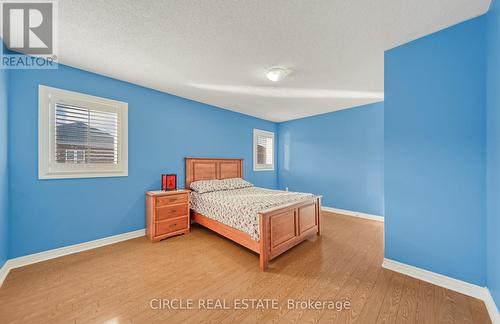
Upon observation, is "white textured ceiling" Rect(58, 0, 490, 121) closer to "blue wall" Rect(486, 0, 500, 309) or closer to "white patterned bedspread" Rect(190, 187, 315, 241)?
"blue wall" Rect(486, 0, 500, 309)

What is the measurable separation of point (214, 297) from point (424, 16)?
3.23 metres

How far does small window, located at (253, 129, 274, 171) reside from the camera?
5.33 m

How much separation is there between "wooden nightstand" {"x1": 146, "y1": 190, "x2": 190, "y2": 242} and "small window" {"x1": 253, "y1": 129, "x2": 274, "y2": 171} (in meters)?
2.52

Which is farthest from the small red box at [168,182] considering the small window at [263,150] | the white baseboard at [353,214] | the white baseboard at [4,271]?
the white baseboard at [353,214]

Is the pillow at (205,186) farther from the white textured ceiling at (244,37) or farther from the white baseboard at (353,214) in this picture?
the white baseboard at (353,214)

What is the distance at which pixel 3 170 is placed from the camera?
79.4 inches

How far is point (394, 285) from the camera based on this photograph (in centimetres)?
187

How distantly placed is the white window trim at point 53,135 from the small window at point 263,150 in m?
3.26

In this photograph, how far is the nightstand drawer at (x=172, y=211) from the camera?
9.71 ft

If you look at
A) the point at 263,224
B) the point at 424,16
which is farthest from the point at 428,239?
the point at 424,16

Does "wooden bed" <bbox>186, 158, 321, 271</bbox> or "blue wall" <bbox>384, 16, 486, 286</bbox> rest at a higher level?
"blue wall" <bbox>384, 16, 486, 286</bbox>

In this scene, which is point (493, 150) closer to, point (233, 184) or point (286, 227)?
point (286, 227)

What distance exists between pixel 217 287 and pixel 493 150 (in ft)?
8.88

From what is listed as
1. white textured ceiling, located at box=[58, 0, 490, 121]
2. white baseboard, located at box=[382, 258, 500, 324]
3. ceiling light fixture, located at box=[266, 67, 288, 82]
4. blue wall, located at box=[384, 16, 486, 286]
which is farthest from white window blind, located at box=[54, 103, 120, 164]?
white baseboard, located at box=[382, 258, 500, 324]
